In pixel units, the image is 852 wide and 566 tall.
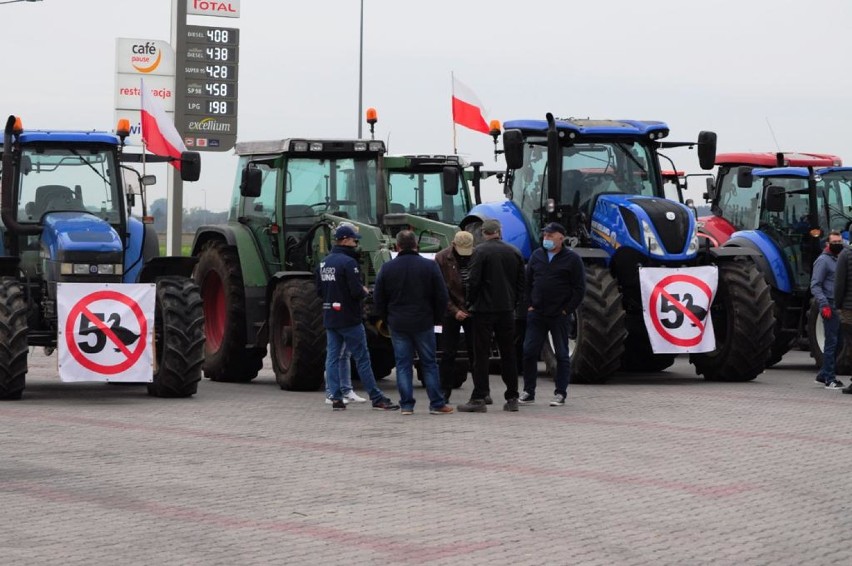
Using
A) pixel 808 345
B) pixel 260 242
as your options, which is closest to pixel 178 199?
pixel 260 242

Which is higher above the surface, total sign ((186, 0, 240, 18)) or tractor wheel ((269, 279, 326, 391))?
total sign ((186, 0, 240, 18))

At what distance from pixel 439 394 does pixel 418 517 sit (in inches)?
233

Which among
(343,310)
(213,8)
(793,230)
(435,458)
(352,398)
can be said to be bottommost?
(352,398)

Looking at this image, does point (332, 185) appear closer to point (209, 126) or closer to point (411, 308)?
point (411, 308)

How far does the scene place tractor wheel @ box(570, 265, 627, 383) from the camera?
707 inches

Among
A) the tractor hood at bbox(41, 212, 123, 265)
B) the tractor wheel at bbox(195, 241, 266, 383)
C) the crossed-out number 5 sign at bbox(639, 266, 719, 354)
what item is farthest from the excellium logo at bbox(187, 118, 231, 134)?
the crossed-out number 5 sign at bbox(639, 266, 719, 354)

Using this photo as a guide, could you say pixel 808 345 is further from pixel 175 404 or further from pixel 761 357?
pixel 175 404

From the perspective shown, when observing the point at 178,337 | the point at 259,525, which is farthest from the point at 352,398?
the point at 259,525

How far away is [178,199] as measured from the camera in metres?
29.0

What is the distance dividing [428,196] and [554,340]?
6.11 m

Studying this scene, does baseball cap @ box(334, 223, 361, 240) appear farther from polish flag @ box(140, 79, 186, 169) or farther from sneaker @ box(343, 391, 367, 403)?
polish flag @ box(140, 79, 186, 169)

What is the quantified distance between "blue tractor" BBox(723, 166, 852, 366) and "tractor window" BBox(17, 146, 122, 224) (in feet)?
27.1

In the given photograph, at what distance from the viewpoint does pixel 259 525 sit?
897 cm

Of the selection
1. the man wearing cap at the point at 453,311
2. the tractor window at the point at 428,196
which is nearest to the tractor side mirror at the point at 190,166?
the man wearing cap at the point at 453,311
